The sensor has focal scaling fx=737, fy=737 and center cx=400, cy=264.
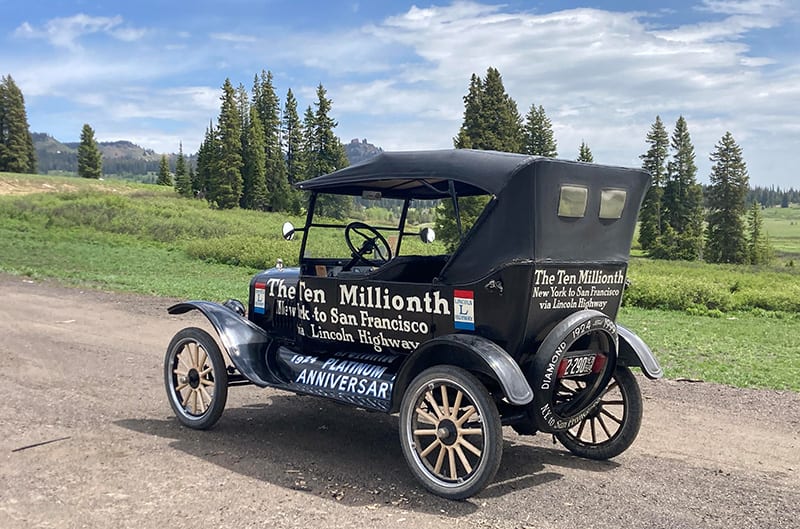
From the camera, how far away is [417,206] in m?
7.95

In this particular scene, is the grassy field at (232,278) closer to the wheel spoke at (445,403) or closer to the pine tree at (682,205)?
the wheel spoke at (445,403)

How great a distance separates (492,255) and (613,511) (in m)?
2.02

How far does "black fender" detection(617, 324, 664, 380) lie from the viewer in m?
6.19

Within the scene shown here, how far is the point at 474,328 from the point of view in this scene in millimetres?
5641

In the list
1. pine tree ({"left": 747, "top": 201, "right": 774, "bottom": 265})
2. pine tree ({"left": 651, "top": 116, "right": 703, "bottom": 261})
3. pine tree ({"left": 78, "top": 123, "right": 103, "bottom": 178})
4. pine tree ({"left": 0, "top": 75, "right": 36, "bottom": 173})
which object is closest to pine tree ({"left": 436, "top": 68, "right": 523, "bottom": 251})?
pine tree ({"left": 651, "top": 116, "right": 703, "bottom": 261})

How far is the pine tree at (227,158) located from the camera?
74750mm

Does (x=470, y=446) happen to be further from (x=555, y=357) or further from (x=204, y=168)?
(x=204, y=168)

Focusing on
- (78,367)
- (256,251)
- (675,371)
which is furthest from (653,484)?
(256,251)

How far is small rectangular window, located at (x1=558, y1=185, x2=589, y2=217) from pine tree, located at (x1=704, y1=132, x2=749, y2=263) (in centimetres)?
6899

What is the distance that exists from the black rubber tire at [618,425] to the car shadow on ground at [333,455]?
0.13 meters

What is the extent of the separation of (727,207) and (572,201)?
230 feet

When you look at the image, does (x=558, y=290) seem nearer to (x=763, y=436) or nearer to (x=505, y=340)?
(x=505, y=340)

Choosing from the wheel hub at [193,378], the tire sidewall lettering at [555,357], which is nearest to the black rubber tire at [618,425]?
the tire sidewall lettering at [555,357]

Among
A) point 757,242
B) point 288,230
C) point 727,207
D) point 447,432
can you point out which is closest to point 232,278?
point 288,230
